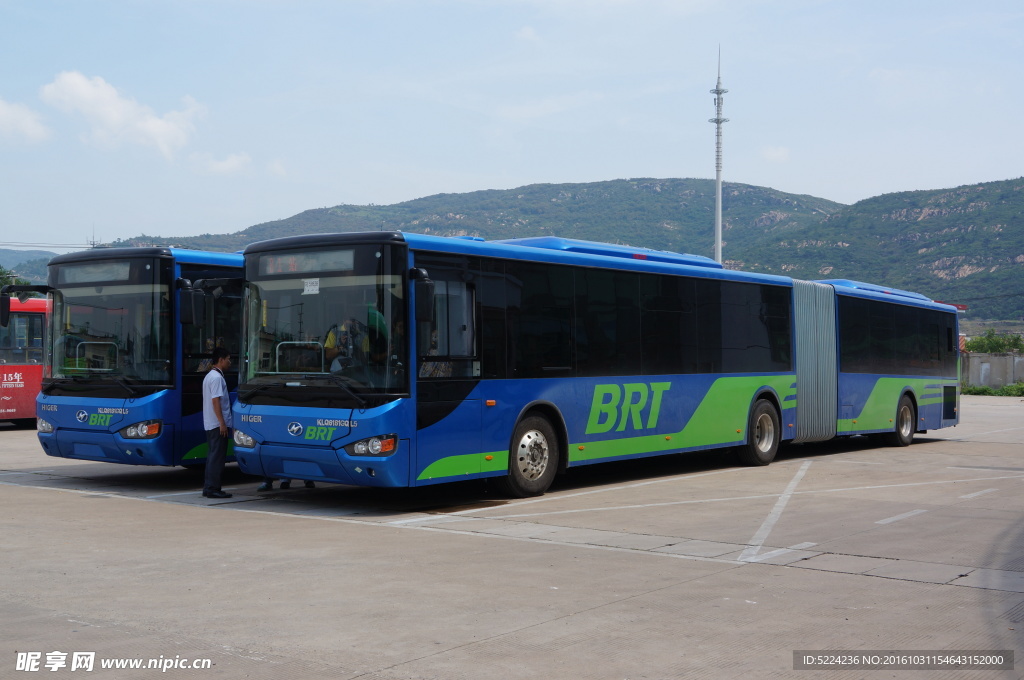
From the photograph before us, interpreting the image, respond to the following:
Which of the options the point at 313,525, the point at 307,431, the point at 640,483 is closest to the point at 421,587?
the point at 313,525

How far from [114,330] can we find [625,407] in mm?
6562

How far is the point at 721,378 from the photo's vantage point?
1670 centimetres

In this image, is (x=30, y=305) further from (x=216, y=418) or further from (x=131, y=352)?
(x=216, y=418)

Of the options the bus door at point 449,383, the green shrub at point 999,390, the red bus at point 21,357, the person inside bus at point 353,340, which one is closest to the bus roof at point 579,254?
the bus door at point 449,383

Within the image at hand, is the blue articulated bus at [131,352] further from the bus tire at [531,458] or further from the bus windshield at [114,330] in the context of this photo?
the bus tire at [531,458]

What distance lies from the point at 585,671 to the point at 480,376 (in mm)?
6700

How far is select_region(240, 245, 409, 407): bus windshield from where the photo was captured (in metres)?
11.3

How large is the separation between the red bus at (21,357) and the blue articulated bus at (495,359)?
1343 cm

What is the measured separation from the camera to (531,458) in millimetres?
13141

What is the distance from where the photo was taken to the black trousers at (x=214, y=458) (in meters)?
12.7

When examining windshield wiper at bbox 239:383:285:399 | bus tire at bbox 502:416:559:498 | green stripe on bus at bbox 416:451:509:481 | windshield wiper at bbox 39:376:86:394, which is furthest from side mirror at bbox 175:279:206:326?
bus tire at bbox 502:416:559:498

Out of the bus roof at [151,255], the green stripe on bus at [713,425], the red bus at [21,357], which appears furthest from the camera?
the red bus at [21,357]

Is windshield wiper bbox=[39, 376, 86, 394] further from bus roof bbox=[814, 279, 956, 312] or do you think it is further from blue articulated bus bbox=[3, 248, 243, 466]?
bus roof bbox=[814, 279, 956, 312]

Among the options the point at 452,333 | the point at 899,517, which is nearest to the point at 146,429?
the point at 452,333
